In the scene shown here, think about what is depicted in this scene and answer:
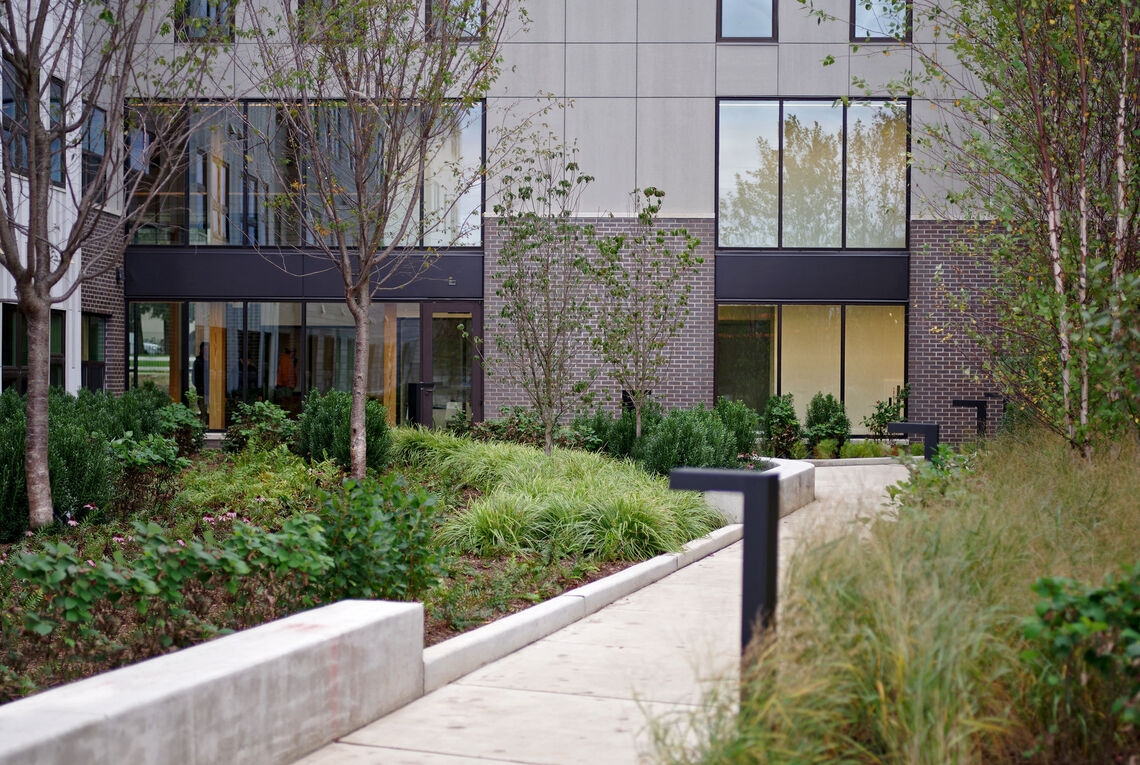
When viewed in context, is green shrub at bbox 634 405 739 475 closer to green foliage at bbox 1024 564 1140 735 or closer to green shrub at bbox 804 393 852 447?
green shrub at bbox 804 393 852 447

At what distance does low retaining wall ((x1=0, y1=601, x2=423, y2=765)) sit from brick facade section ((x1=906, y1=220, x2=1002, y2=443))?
1645cm


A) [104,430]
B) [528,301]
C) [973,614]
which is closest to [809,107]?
[528,301]

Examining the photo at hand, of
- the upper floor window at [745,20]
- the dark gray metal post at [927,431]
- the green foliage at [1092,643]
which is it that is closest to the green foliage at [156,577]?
the green foliage at [1092,643]

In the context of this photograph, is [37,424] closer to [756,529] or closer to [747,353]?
[756,529]

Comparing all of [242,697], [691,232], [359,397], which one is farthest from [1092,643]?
[691,232]

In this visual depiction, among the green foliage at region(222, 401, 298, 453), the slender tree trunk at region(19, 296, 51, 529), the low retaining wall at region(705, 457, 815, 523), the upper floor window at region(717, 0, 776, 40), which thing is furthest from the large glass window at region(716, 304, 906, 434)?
the slender tree trunk at region(19, 296, 51, 529)

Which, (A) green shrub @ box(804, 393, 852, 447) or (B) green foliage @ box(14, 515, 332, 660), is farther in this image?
(A) green shrub @ box(804, 393, 852, 447)

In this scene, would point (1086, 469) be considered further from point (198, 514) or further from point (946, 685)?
point (198, 514)

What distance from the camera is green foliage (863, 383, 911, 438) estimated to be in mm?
19703

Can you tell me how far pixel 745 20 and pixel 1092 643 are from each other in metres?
18.4

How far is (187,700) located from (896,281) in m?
18.2

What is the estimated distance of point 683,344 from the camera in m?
19.9

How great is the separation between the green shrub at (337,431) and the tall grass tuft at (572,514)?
3.71 feet

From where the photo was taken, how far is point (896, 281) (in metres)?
20.0
